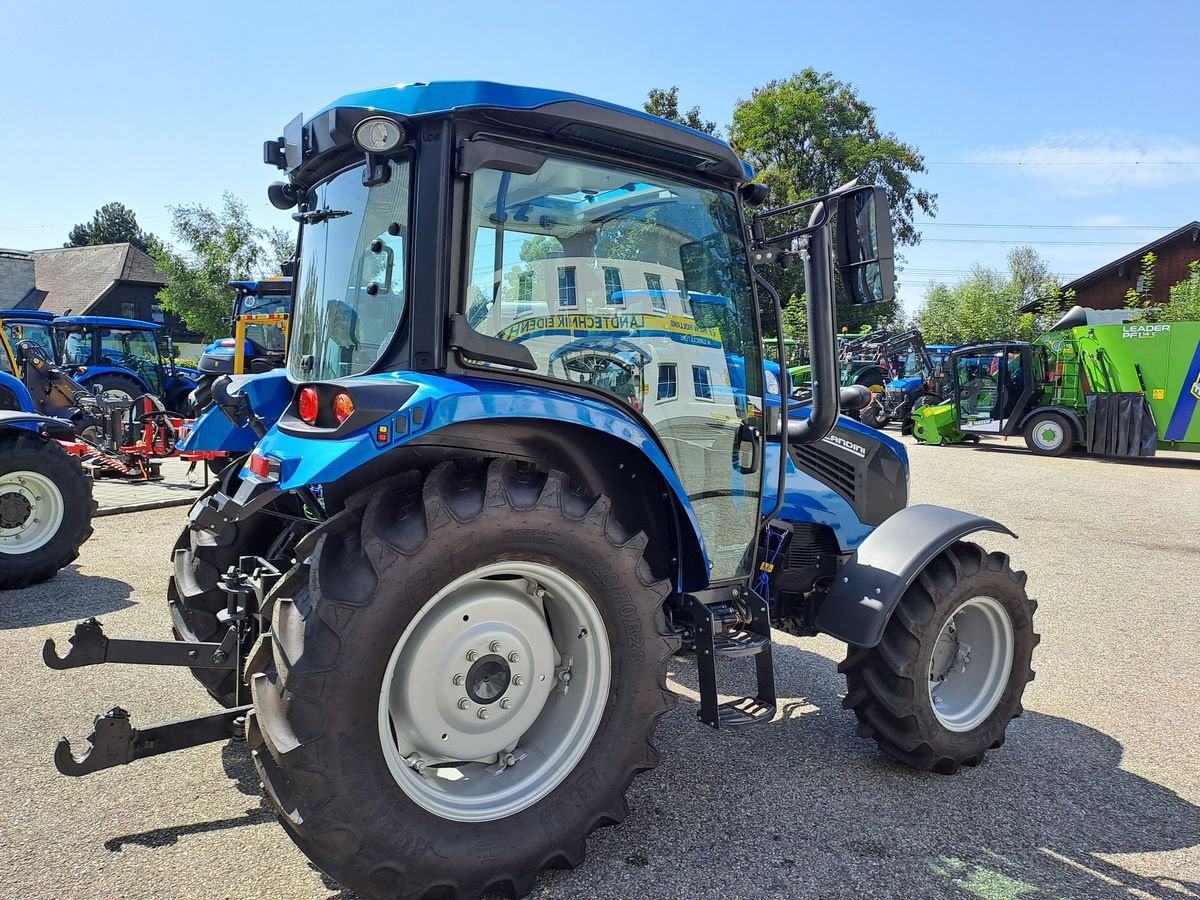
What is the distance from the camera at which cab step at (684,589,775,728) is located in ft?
9.52

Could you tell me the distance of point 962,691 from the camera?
3.50 m

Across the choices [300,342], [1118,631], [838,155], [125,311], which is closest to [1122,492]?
[1118,631]

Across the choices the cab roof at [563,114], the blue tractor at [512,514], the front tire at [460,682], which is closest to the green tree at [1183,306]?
the blue tractor at [512,514]

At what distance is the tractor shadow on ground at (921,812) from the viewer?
2592mm

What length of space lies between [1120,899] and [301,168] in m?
3.54

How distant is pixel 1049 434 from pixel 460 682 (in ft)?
55.7

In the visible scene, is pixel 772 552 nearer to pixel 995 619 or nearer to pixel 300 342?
pixel 995 619

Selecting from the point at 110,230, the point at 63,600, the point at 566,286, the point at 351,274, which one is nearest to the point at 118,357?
the point at 63,600

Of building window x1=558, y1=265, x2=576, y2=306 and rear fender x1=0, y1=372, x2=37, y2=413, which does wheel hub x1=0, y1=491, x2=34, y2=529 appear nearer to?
rear fender x1=0, y1=372, x2=37, y2=413

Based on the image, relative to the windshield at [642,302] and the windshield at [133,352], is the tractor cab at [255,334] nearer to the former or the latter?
the windshield at [133,352]

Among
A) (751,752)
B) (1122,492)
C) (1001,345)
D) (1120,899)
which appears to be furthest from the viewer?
(1001,345)

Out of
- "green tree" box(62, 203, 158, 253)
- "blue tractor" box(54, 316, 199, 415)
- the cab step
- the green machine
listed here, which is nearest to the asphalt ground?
the cab step

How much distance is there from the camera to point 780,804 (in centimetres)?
299

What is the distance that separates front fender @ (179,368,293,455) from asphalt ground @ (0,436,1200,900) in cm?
117
